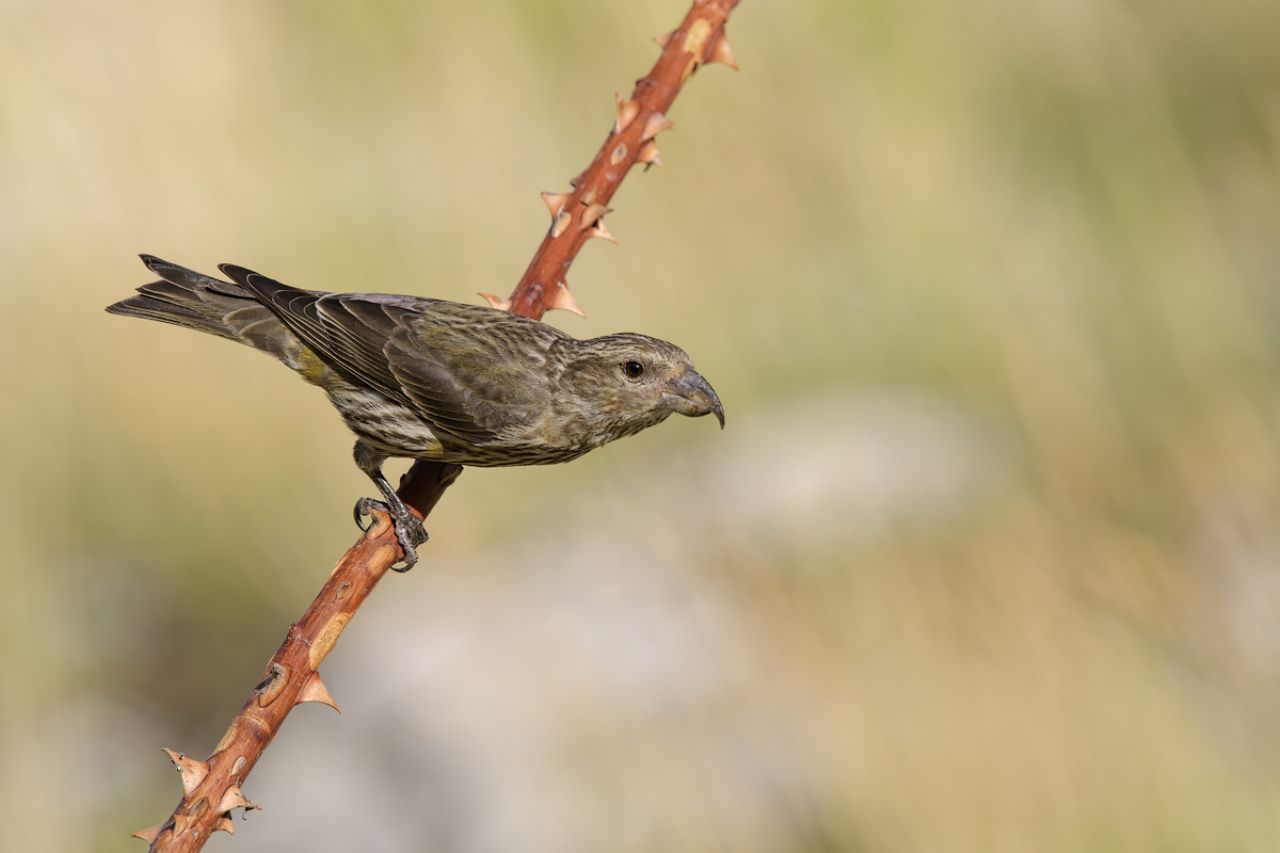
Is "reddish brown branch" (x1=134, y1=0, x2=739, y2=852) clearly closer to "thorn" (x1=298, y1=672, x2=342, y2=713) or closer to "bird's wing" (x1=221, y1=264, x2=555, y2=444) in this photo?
"thorn" (x1=298, y1=672, x2=342, y2=713)

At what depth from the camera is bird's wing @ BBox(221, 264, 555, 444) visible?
4.25 meters

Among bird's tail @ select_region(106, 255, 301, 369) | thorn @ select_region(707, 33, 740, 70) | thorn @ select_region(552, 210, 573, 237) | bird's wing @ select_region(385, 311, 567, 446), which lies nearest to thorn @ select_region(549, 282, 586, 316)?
thorn @ select_region(552, 210, 573, 237)

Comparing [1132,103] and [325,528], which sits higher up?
[1132,103]

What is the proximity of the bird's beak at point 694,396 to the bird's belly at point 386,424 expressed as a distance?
2.53ft

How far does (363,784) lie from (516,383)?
2.96 m

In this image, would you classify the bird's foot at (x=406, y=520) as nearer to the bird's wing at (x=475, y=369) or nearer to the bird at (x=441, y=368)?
the bird at (x=441, y=368)

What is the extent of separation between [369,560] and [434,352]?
1.94 meters

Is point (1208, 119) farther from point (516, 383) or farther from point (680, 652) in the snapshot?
point (516, 383)

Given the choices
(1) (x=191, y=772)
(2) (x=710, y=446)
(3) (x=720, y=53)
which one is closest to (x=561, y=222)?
(3) (x=720, y=53)

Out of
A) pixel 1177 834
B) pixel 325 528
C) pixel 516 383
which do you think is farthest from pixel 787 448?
pixel 516 383

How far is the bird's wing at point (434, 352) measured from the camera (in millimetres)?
4250

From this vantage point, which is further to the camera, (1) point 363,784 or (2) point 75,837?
(1) point 363,784

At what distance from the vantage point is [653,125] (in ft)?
9.26

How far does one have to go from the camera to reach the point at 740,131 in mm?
7418
